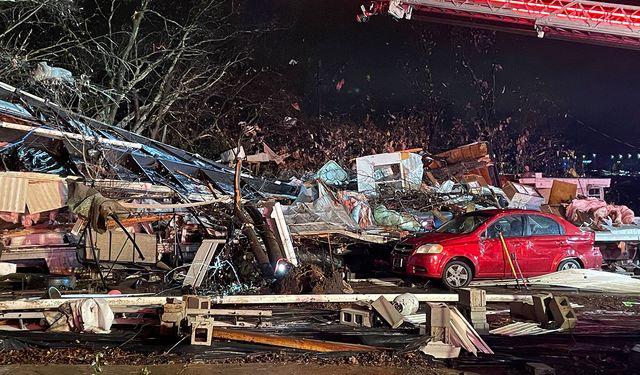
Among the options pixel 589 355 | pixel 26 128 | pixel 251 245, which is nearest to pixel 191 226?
pixel 251 245

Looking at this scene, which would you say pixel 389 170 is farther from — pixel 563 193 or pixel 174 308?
pixel 174 308

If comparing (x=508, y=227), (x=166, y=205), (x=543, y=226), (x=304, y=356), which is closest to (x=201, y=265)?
(x=166, y=205)

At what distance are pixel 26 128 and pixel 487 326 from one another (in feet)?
28.5

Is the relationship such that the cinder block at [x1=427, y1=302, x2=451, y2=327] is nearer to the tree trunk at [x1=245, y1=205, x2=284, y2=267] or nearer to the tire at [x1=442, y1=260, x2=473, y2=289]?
the tree trunk at [x1=245, y1=205, x2=284, y2=267]

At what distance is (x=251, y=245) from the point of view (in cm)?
1042

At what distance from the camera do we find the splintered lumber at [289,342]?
6304mm

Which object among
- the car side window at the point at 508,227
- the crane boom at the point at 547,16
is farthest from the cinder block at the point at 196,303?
the crane boom at the point at 547,16

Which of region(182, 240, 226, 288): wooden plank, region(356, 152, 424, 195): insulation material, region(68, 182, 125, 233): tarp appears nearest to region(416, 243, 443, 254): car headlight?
region(182, 240, 226, 288): wooden plank

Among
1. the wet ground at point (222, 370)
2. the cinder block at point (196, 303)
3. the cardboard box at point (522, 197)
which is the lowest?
the wet ground at point (222, 370)

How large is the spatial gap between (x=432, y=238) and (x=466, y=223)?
3.36 ft

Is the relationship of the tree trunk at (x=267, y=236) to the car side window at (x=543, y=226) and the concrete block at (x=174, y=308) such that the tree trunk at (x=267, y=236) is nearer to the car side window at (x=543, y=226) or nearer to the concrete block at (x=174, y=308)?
the concrete block at (x=174, y=308)

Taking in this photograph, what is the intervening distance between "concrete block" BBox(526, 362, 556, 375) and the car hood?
5281 mm

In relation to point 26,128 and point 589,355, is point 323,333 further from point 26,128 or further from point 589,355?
point 26,128

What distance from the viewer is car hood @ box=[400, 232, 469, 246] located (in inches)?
437
